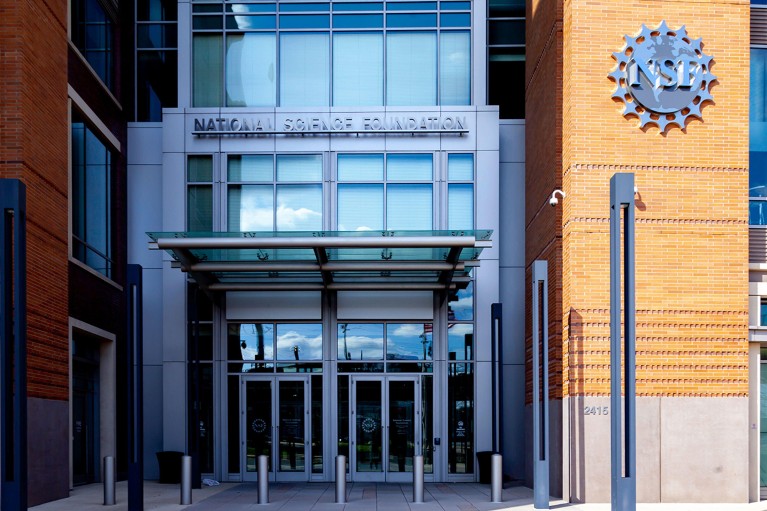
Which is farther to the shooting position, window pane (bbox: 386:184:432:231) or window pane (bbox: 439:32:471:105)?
window pane (bbox: 439:32:471:105)

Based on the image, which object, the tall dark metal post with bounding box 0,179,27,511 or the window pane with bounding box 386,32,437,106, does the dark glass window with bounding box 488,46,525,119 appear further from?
the tall dark metal post with bounding box 0,179,27,511

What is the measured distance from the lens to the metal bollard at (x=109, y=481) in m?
16.8

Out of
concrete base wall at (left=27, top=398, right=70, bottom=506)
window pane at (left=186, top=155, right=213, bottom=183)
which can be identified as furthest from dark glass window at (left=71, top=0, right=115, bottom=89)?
concrete base wall at (left=27, top=398, right=70, bottom=506)

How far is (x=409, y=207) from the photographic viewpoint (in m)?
23.0

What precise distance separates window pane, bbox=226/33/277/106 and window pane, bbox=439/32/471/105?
4114mm

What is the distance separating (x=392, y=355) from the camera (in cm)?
2300

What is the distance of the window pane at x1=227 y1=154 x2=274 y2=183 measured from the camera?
23.1m

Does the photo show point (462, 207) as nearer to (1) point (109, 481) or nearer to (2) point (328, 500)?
(2) point (328, 500)

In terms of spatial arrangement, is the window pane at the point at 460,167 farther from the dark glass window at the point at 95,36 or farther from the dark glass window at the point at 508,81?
the dark glass window at the point at 95,36

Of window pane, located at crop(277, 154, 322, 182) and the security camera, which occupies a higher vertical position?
window pane, located at crop(277, 154, 322, 182)

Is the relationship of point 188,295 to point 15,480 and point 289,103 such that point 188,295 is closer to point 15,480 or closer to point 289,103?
point 289,103

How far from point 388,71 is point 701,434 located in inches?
452

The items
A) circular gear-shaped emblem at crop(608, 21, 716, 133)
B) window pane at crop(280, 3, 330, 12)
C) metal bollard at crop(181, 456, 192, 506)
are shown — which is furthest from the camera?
window pane at crop(280, 3, 330, 12)

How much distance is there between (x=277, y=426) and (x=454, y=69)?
31.7ft
